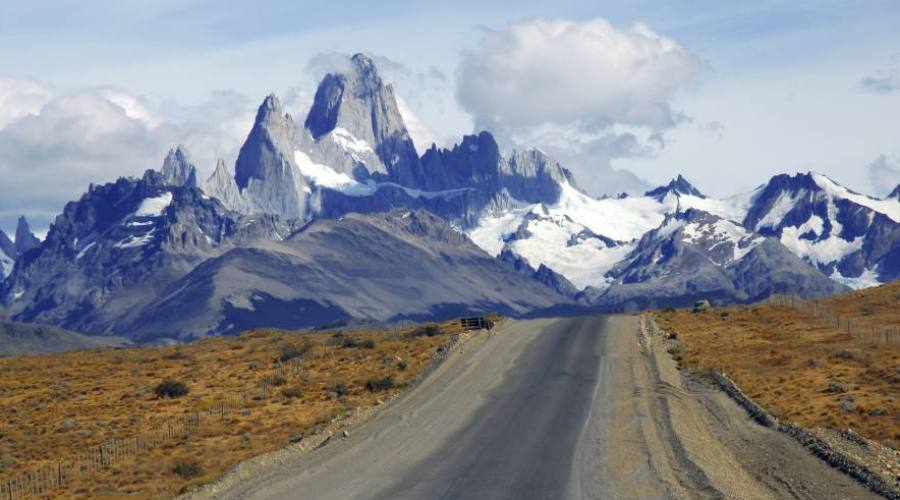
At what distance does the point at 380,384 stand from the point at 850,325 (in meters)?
37.4

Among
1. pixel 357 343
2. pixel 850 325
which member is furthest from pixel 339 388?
pixel 850 325

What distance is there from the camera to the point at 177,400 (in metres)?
78.6

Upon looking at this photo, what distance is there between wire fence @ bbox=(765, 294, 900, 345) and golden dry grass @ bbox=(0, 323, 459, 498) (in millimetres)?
28773

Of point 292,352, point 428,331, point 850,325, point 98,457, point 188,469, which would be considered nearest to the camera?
point 188,469

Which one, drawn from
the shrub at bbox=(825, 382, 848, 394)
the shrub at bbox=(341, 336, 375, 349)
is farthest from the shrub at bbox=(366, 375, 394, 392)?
the shrub at bbox=(825, 382, 848, 394)

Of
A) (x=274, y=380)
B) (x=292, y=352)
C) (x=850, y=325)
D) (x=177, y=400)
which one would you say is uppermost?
(x=850, y=325)

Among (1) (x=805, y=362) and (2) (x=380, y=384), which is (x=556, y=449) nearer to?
(2) (x=380, y=384)

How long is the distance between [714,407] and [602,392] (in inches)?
285

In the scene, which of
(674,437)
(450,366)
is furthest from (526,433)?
(450,366)

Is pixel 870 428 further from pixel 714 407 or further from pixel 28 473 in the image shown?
pixel 28 473

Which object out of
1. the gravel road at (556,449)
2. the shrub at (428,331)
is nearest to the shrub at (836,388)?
the gravel road at (556,449)

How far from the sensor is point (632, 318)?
115 meters

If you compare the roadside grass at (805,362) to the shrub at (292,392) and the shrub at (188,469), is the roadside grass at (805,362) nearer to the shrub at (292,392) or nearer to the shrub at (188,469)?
the shrub at (292,392)

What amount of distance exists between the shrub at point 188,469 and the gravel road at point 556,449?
2.93m
